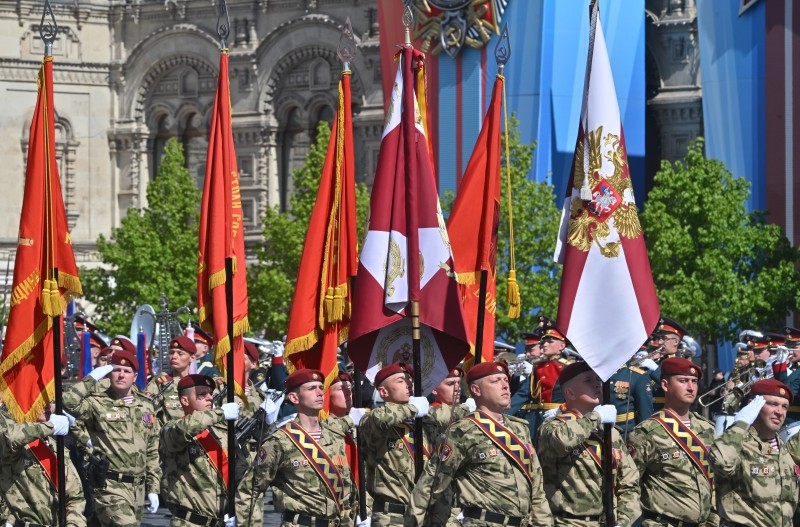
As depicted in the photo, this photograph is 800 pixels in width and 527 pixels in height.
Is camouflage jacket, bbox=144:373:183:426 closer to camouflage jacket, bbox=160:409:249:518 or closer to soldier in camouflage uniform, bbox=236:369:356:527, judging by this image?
camouflage jacket, bbox=160:409:249:518

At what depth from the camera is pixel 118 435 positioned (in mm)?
15586

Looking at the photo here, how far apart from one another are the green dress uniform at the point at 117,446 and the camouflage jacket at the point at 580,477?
4.08 meters

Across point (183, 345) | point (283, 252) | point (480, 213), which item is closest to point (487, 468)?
point (480, 213)

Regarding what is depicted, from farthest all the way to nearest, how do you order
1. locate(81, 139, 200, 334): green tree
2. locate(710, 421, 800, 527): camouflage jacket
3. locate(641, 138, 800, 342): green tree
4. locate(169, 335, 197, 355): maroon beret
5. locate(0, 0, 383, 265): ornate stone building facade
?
locate(0, 0, 383, 265): ornate stone building facade → locate(81, 139, 200, 334): green tree → locate(641, 138, 800, 342): green tree → locate(169, 335, 197, 355): maroon beret → locate(710, 421, 800, 527): camouflage jacket

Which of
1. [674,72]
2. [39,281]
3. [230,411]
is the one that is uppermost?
[674,72]

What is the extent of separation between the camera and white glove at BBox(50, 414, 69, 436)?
1399 cm

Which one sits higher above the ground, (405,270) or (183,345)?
(405,270)

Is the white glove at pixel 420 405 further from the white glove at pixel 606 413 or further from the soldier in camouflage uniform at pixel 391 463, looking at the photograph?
the white glove at pixel 606 413

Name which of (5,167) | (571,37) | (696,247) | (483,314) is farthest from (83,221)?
(483,314)

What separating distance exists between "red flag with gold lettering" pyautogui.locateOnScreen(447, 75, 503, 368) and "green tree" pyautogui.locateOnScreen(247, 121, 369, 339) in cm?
2281

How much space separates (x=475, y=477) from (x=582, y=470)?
3.49 ft

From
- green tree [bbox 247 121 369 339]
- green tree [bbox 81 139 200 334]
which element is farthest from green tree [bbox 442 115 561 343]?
green tree [bbox 81 139 200 334]

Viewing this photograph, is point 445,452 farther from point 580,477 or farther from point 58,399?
point 58,399

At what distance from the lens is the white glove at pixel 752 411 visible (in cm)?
1266
